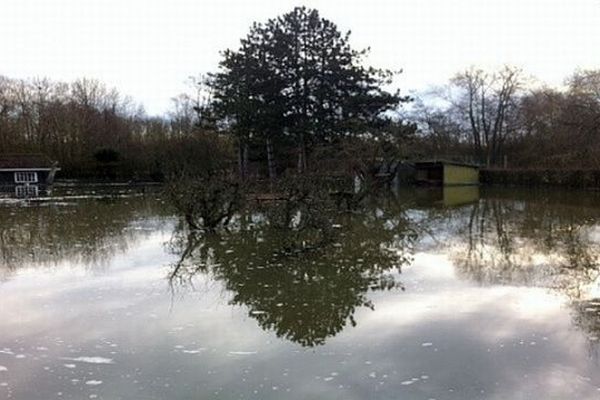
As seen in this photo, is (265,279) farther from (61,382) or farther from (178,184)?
(178,184)

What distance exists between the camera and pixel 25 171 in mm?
48031

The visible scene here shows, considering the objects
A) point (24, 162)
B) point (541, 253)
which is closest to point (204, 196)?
point (541, 253)

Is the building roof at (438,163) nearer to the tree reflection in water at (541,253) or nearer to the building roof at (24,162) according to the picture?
the tree reflection in water at (541,253)

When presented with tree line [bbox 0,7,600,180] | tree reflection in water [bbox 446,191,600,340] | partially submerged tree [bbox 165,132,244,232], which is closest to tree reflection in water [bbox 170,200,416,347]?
partially submerged tree [bbox 165,132,244,232]

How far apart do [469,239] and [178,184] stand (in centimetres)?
794

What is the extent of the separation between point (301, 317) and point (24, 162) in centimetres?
4685

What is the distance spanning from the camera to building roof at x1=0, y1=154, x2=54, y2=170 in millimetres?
47594

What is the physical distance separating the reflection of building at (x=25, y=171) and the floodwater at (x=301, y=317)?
120ft

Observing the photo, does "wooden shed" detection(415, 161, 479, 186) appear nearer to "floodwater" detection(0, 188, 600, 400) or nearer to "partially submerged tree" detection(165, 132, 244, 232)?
"floodwater" detection(0, 188, 600, 400)

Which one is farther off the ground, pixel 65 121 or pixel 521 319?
pixel 65 121

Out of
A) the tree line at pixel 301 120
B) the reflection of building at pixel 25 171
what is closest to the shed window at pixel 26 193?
the reflection of building at pixel 25 171

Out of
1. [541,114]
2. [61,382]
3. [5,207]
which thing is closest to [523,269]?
[61,382]

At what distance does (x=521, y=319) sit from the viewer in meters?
7.44

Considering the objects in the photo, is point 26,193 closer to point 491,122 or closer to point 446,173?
point 446,173
